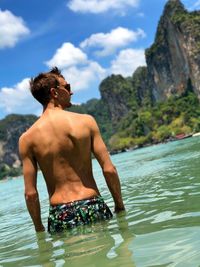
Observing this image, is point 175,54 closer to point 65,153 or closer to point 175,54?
point 175,54

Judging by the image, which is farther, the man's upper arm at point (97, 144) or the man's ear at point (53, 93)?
the man's ear at point (53, 93)

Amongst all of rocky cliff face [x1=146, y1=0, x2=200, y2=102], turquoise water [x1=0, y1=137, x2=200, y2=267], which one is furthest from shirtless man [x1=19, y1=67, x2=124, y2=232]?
rocky cliff face [x1=146, y1=0, x2=200, y2=102]

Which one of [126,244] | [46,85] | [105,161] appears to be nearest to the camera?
[126,244]

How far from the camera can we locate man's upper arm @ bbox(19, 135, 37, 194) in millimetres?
4453

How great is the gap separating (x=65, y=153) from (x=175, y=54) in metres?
162

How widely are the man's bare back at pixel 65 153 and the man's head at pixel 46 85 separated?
0.81 feet

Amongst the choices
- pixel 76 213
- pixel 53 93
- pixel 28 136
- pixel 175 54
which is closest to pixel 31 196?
pixel 76 213

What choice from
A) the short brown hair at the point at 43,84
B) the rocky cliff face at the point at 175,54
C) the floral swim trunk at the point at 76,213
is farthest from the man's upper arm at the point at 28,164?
the rocky cliff face at the point at 175,54

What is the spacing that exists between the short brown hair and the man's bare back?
259 millimetres

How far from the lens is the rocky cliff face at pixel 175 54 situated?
485ft

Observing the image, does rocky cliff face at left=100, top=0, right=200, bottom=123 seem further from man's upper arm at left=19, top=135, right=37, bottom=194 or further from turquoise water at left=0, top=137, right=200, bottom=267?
man's upper arm at left=19, top=135, right=37, bottom=194

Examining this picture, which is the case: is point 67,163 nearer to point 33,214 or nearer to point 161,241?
point 33,214

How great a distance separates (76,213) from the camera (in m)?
4.43

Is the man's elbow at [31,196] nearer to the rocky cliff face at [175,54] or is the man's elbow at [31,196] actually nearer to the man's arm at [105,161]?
the man's arm at [105,161]
